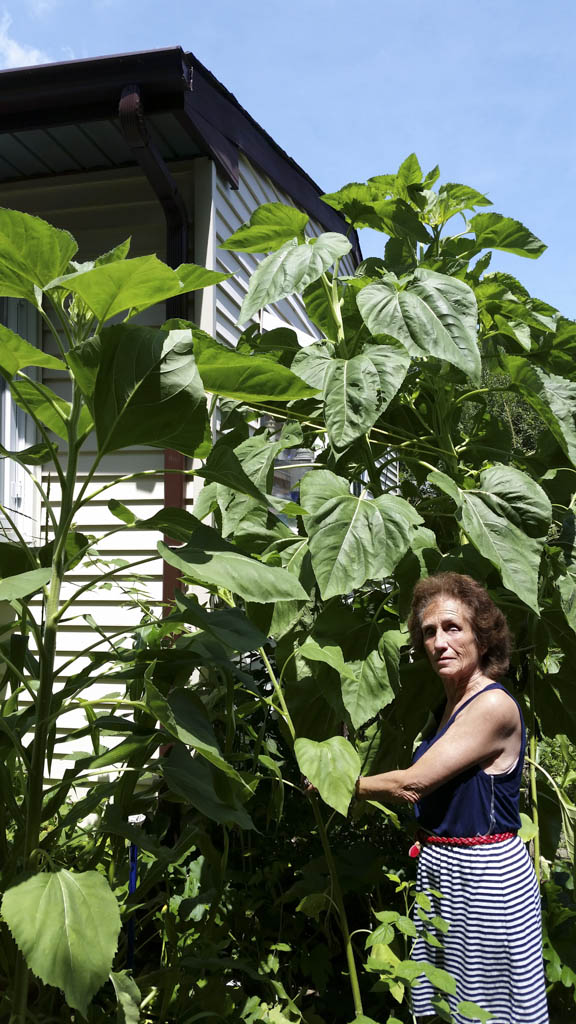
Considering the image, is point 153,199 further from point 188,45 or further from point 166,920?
point 166,920

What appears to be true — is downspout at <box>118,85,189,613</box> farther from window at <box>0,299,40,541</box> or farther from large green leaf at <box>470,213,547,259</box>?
large green leaf at <box>470,213,547,259</box>

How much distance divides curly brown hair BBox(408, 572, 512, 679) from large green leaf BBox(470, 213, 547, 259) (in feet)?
3.72

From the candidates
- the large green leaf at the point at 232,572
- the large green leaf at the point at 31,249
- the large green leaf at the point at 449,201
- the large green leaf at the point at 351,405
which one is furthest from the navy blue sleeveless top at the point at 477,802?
the large green leaf at the point at 449,201

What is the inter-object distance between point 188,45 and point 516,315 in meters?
1.77

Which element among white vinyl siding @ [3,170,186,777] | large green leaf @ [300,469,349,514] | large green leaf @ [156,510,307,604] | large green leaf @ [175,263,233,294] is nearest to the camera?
large green leaf @ [156,510,307,604]

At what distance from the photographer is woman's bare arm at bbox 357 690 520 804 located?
1.85 meters

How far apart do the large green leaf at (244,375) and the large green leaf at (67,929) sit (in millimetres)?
893

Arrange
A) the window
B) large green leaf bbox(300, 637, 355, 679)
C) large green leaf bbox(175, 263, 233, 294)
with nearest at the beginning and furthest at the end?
1. large green leaf bbox(175, 263, 233, 294)
2. large green leaf bbox(300, 637, 355, 679)
3. the window

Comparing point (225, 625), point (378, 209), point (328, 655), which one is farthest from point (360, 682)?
point (378, 209)

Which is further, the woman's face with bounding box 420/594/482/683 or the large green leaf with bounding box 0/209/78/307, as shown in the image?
the woman's face with bounding box 420/594/482/683

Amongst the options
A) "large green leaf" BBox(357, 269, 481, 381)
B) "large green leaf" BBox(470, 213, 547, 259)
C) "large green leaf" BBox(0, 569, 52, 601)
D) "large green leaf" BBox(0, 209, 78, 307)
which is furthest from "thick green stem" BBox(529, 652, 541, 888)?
"large green leaf" BBox(0, 209, 78, 307)

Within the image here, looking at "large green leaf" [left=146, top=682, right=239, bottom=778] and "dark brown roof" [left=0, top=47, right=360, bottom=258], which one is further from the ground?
"dark brown roof" [left=0, top=47, right=360, bottom=258]

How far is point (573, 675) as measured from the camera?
2363 mm


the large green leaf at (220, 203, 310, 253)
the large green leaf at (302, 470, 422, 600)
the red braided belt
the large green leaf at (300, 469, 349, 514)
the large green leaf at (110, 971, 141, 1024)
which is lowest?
the large green leaf at (110, 971, 141, 1024)
